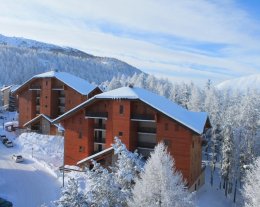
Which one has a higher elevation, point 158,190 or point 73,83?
point 73,83

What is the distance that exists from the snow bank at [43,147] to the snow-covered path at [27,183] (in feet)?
8.35

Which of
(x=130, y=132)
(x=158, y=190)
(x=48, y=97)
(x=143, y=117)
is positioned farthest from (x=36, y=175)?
(x=158, y=190)

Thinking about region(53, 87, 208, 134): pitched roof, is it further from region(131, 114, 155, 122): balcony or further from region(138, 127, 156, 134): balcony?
region(138, 127, 156, 134): balcony

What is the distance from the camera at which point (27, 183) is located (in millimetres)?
43812

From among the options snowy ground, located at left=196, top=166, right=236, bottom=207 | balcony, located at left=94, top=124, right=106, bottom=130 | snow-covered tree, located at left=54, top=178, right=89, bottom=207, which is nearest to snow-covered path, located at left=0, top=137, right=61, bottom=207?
balcony, located at left=94, top=124, right=106, bottom=130

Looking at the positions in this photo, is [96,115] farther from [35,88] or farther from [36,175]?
[35,88]

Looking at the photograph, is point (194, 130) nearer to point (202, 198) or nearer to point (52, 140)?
point (202, 198)

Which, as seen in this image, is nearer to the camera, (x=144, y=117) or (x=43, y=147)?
(x=144, y=117)

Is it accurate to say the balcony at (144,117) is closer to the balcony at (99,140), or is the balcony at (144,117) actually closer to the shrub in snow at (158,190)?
the balcony at (99,140)

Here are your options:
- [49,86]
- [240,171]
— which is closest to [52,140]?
[49,86]

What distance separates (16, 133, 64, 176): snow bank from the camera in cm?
5461

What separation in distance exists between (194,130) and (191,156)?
3.87 m

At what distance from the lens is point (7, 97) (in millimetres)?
107750

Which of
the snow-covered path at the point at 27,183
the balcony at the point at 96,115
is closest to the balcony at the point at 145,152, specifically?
the balcony at the point at 96,115
